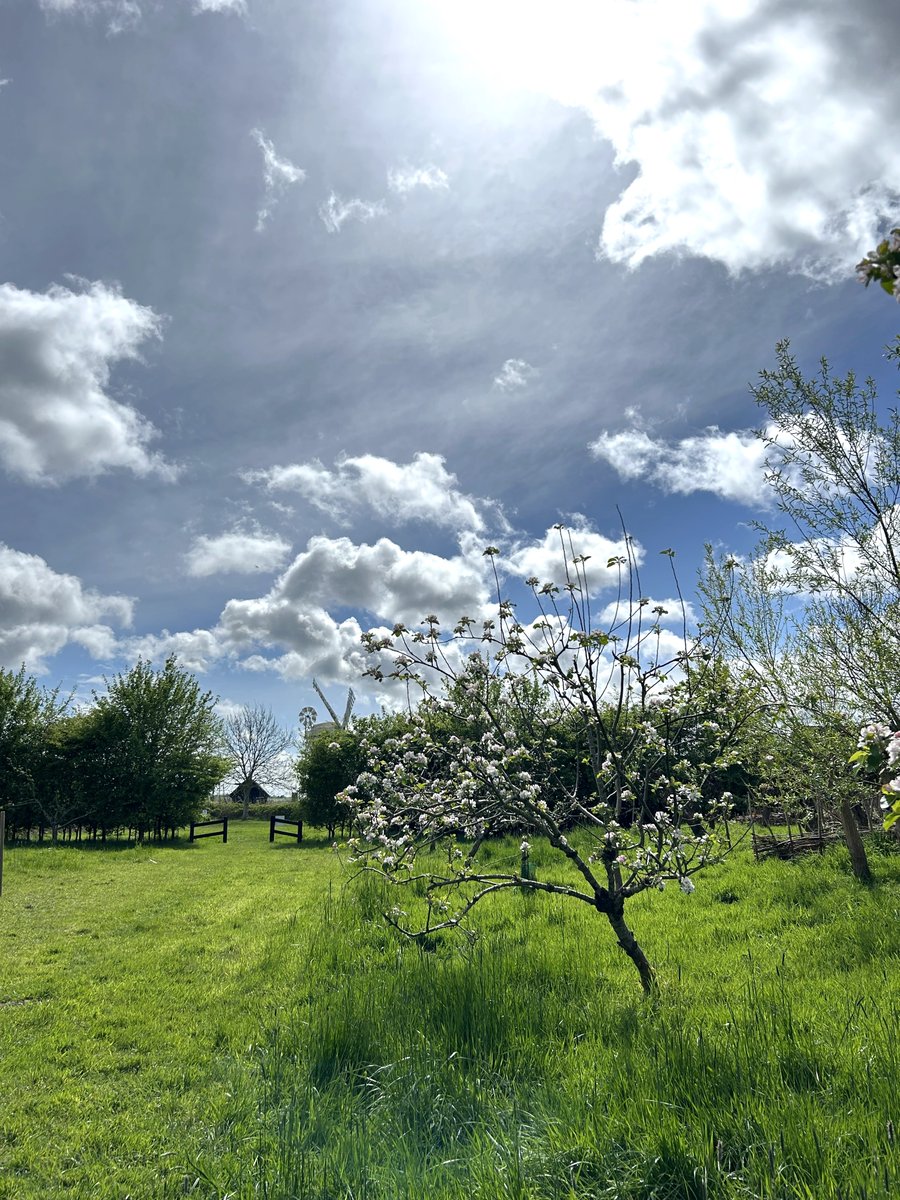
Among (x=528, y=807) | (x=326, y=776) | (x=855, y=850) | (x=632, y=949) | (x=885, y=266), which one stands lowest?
(x=632, y=949)

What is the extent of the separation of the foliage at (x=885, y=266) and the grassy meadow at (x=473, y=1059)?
10.9 feet

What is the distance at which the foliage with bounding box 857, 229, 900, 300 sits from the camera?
235cm

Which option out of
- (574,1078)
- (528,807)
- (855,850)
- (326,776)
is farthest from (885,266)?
(326,776)

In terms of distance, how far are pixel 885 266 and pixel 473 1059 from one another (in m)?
5.02

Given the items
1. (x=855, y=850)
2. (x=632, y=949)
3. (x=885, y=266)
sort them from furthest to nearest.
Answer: (x=855, y=850)
(x=632, y=949)
(x=885, y=266)

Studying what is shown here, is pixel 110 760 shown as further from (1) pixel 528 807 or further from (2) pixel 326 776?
(1) pixel 528 807

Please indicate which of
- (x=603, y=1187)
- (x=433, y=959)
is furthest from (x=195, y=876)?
(x=603, y=1187)

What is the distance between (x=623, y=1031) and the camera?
14.7 feet

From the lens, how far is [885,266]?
7.84 feet

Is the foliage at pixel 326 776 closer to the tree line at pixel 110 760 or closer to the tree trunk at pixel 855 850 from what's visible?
the tree line at pixel 110 760

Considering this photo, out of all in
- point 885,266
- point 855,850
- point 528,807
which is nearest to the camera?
point 885,266

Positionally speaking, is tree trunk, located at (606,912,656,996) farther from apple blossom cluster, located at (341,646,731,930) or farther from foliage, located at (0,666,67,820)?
foliage, located at (0,666,67,820)

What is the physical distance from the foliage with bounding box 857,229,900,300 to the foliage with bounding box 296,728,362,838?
24.5m

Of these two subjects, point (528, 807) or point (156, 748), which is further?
point (156, 748)
